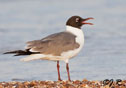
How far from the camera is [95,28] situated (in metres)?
16.5

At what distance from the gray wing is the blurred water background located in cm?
110

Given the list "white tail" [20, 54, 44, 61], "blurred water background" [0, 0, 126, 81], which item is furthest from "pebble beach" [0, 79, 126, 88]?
"blurred water background" [0, 0, 126, 81]

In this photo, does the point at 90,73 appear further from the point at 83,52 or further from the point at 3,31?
the point at 3,31

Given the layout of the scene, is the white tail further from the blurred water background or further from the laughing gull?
the blurred water background

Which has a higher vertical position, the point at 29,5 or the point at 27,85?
the point at 29,5

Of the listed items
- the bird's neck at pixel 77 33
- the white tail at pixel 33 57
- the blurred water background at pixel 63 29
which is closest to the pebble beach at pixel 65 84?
the white tail at pixel 33 57

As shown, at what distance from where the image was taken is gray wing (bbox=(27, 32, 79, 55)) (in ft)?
32.2

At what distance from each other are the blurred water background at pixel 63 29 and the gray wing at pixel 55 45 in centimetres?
110

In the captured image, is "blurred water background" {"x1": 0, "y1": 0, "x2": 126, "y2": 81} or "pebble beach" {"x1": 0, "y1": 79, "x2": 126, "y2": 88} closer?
"pebble beach" {"x1": 0, "y1": 79, "x2": 126, "y2": 88}

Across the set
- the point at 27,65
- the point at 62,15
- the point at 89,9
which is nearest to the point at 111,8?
the point at 89,9

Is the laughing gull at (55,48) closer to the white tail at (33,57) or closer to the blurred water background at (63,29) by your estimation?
the white tail at (33,57)

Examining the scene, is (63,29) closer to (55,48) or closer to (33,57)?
(55,48)

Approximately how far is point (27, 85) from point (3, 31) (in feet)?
23.2

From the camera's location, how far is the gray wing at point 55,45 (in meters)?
9.83
